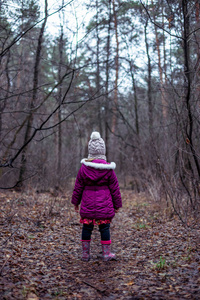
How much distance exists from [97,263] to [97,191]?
1.08 metres

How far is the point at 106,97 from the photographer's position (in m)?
13.2

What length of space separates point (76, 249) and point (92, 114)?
15.6 metres

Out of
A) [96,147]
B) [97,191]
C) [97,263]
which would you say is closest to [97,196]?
[97,191]

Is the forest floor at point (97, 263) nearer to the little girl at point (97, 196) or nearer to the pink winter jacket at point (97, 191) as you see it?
the little girl at point (97, 196)

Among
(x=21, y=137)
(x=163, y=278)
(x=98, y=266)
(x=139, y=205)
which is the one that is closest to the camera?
(x=163, y=278)

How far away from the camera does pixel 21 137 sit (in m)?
13.4

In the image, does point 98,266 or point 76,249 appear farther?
point 76,249

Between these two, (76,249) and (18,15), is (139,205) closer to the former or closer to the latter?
(76,249)

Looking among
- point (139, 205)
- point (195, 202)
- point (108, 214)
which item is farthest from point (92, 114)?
point (108, 214)

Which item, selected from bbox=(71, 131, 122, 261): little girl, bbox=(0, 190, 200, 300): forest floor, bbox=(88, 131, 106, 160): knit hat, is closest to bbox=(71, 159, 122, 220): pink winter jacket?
bbox=(71, 131, 122, 261): little girl

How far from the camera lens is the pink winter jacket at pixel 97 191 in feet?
14.8

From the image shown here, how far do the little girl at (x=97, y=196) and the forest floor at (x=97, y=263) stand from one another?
36cm

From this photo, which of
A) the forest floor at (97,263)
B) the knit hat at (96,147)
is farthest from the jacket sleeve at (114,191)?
the forest floor at (97,263)

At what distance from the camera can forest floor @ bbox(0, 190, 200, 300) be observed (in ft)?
10.3
